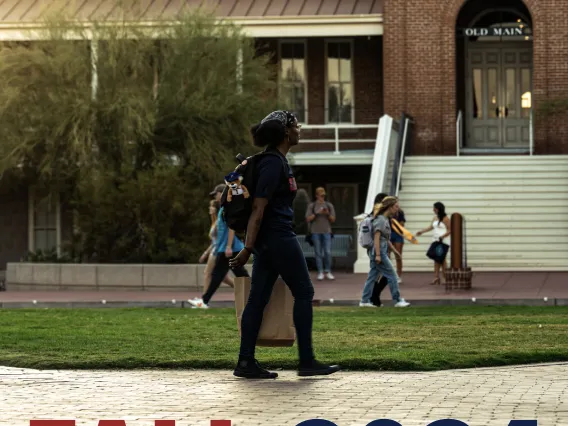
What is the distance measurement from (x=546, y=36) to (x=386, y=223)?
1565 centimetres

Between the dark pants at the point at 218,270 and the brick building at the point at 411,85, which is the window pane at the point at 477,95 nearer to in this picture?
the brick building at the point at 411,85

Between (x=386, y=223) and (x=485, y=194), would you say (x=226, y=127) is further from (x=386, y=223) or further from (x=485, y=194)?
(x=386, y=223)

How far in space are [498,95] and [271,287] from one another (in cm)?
2609

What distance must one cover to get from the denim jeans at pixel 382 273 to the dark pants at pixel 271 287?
8438 millimetres

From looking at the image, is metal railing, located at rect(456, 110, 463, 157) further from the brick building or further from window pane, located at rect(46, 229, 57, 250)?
window pane, located at rect(46, 229, 57, 250)

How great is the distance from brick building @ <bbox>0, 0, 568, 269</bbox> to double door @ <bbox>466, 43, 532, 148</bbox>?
0.03 metres

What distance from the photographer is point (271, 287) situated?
34.4 feet

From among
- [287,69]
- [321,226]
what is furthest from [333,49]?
[321,226]

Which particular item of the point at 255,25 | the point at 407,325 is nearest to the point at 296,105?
the point at 255,25

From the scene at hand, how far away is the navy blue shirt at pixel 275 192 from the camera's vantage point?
33.8ft

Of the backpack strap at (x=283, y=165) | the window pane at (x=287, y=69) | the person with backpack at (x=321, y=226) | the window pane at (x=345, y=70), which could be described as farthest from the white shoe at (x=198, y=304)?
the window pane at (x=345, y=70)

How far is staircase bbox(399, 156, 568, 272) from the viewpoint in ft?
94.0

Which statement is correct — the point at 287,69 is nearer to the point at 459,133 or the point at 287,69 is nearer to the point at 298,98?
the point at 298,98

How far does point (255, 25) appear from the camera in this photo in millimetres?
33281
